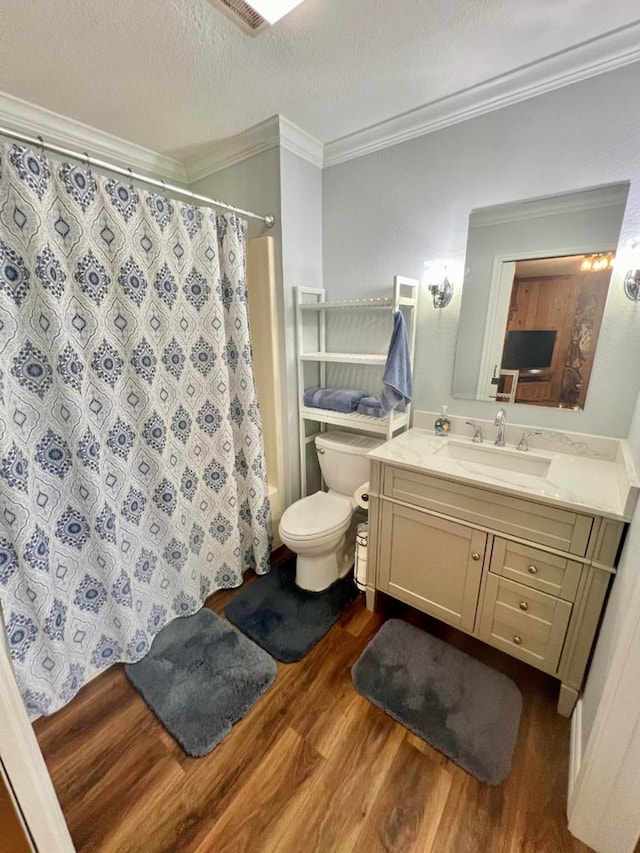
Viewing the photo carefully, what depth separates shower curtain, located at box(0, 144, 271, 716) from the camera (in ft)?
3.77

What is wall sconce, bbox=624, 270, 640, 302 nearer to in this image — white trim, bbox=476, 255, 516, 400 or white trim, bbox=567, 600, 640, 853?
white trim, bbox=476, 255, 516, 400

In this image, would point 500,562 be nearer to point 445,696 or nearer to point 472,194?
point 445,696

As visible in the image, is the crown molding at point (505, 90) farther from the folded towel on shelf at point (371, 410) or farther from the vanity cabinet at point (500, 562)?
the vanity cabinet at point (500, 562)

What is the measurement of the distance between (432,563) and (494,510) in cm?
37

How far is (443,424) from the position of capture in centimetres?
180

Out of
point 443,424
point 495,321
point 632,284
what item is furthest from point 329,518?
point 632,284

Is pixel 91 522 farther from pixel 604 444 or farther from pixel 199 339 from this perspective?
pixel 604 444

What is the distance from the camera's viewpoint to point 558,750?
1220 mm

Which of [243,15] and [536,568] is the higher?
[243,15]

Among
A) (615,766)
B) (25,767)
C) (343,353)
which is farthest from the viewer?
(343,353)

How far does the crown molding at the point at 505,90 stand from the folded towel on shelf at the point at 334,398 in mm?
1212

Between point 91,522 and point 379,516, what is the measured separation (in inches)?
45.4

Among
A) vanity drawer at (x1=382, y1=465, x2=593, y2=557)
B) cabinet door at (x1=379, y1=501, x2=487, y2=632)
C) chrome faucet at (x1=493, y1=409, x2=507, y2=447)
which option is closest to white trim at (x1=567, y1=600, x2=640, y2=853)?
vanity drawer at (x1=382, y1=465, x2=593, y2=557)

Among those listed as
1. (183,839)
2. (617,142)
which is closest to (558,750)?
(183,839)
